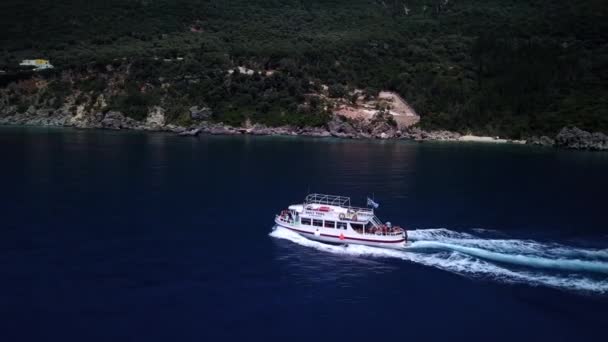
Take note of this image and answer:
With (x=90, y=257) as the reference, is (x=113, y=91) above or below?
above

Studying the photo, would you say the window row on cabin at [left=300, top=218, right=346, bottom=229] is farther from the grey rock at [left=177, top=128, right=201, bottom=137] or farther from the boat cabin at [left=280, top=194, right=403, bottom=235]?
the grey rock at [left=177, top=128, right=201, bottom=137]

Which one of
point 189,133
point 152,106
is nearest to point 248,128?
point 189,133

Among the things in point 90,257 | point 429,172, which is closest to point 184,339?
point 90,257

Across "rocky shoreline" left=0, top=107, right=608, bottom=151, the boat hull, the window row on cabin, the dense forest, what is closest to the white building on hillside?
the dense forest

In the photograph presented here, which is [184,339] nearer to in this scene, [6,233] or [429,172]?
[6,233]

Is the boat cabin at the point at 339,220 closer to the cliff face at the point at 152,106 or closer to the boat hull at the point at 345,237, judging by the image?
the boat hull at the point at 345,237

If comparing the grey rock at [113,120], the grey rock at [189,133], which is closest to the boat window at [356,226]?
the grey rock at [189,133]
